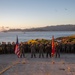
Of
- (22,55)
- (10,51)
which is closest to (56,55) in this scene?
(22,55)

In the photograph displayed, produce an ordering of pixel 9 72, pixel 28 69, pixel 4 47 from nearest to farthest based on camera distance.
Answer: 1. pixel 9 72
2. pixel 28 69
3. pixel 4 47

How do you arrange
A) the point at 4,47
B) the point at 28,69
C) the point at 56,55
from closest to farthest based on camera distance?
the point at 28,69 < the point at 56,55 < the point at 4,47

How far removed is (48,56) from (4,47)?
6.02 m

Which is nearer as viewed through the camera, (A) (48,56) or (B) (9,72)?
(B) (9,72)

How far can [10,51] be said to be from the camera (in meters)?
36.1

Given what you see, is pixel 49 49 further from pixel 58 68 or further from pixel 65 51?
pixel 58 68

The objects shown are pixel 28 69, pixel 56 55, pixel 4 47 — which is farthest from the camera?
pixel 4 47

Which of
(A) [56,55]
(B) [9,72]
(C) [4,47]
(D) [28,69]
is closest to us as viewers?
(B) [9,72]

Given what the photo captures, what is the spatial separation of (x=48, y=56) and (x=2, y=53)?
638 centimetres

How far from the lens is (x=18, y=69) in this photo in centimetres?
2311

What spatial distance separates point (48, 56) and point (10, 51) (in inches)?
222

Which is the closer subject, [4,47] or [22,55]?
[22,55]

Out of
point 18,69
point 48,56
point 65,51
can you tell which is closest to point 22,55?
point 48,56

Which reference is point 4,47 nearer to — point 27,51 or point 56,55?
point 27,51
